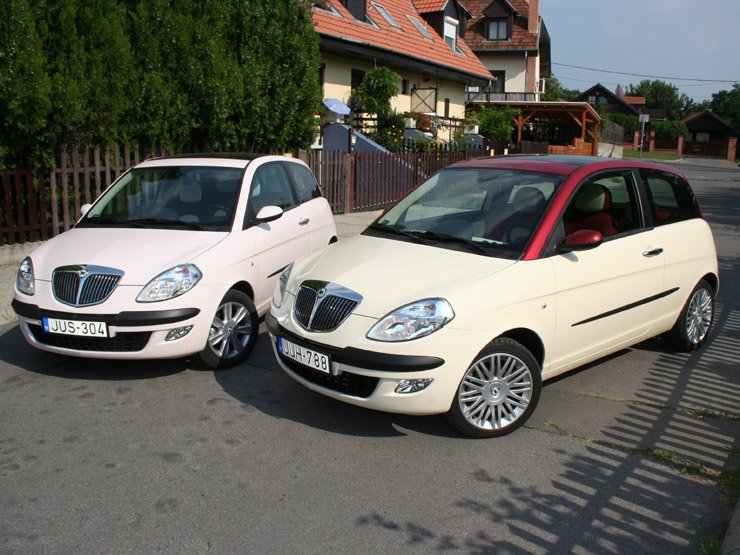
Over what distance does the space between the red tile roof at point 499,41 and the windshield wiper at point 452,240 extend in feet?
149

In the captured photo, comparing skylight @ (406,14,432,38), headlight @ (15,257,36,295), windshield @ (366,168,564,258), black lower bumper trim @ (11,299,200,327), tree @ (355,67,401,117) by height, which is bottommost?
black lower bumper trim @ (11,299,200,327)

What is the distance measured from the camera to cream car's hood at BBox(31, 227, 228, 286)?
536cm

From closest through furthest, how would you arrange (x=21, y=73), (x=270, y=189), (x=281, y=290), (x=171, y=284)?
(x=281, y=290) < (x=171, y=284) < (x=270, y=189) < (x=21, y=73)

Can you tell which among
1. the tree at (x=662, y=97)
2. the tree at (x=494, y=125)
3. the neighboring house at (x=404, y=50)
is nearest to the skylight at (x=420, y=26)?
the neighboring house at (x=404, y=50)

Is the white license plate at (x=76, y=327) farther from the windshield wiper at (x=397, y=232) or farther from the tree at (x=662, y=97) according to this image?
the tree at (x=662, y=97)

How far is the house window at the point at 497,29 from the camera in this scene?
48.0 meters

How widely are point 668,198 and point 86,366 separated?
5.07 meters

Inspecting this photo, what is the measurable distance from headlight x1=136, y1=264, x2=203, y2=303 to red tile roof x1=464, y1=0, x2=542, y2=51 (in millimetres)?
45589

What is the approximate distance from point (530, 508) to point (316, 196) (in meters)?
4.96

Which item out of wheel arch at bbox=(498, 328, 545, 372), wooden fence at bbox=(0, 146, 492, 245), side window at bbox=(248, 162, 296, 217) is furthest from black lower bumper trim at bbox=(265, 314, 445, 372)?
wooden fence at bbox=(0, 146, 492, 245)

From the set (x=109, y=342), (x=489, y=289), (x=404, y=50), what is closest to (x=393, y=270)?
(x=489, y=289)

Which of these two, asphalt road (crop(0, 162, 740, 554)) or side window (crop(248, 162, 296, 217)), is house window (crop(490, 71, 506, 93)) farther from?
asphalt road (crop(0, 162, 740, 554))

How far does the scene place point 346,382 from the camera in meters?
4.36

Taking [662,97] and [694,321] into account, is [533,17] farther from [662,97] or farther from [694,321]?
[662,97]
